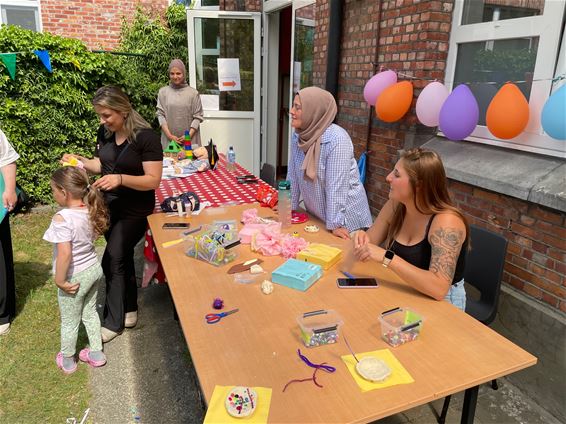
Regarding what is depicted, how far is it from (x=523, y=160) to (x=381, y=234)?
118 centimetres

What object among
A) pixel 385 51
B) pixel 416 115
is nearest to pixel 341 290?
pixel 416 115

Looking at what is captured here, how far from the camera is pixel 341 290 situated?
6.46 ft

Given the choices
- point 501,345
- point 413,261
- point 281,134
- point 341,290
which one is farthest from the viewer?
point 281,134

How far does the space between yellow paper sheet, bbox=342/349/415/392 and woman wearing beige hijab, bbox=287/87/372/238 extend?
115 cm

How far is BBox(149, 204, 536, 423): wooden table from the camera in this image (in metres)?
1.31

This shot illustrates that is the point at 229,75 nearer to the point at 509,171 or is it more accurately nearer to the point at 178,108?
the point at 178,108

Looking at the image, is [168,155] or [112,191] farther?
[168,155]

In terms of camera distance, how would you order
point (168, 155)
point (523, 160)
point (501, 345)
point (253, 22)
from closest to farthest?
point (501, 345) < point (523, 160) < point (168, 155) < point (253, 22)

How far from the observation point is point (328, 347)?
5.11ft

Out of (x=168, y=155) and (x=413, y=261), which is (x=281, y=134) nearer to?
(x=168, y=155)

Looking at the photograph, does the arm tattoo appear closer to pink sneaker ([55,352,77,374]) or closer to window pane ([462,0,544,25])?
window pane ([462,0,544,25])

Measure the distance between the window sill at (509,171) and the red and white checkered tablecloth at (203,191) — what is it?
1.57 meters

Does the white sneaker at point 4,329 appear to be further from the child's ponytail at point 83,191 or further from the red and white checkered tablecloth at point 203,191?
the child's ponytail at point 83,191

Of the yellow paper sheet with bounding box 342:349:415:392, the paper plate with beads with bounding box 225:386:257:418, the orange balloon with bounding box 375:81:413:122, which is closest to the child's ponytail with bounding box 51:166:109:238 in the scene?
the paper plate with beads with bounding box 225:386:257:418
